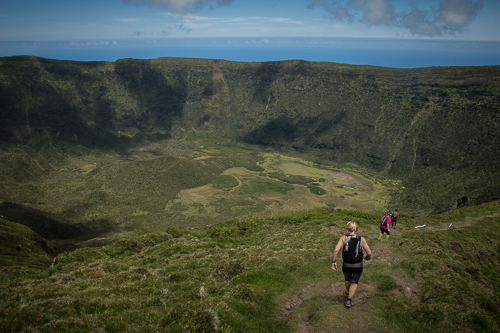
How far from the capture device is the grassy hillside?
37.3 ft

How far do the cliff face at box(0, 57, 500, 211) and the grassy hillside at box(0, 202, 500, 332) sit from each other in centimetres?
4900

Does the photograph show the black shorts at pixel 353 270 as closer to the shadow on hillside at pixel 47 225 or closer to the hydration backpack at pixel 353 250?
the hydration backpack at pixel 353 250

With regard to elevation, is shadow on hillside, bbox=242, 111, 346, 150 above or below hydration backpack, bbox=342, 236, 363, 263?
below

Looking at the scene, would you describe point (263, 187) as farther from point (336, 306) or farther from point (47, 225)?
point (336, 306)

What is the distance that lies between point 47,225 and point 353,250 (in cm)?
5787

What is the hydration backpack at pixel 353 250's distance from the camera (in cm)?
1159

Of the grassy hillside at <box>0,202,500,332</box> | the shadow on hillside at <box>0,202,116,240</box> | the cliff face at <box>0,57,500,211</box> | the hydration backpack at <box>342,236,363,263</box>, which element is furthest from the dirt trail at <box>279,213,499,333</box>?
the cliff face at <box>0,57,500,211</box>

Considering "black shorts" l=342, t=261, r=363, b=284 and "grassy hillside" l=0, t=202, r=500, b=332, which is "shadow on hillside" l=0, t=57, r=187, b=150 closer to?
"grassy hillside" l=0, t=202, r=500, b=332

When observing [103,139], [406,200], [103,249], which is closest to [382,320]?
[103,249]

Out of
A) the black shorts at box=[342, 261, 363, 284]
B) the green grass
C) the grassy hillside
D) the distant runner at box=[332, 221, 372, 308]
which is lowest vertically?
the green grass

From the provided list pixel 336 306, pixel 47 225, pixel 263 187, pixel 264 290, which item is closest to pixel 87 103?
pixel 47 225

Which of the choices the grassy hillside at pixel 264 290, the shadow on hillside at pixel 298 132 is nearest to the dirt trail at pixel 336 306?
the grassy hillside at pixel 264 290

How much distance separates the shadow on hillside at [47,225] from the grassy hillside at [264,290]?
103 ft

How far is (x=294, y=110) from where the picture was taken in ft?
433
